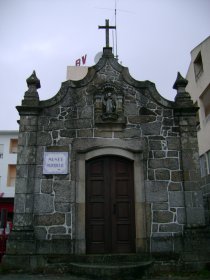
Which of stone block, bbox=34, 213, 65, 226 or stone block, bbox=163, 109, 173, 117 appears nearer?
stone block, bbox=34, 213, 65, 226

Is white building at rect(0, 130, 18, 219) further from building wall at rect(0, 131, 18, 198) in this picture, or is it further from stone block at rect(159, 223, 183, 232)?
stone block at rect(159, 223, 183, 232)

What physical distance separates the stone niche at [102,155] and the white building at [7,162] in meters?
21.8

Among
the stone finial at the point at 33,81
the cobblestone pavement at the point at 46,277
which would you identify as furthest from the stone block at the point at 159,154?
the stone finial at the point at 33,81

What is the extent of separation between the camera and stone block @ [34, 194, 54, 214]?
759 cm

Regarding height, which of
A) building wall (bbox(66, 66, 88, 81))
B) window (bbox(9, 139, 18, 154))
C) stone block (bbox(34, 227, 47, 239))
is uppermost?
building wall (bbox(66, 66, 88, 81))

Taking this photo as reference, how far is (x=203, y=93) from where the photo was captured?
13.9 meters

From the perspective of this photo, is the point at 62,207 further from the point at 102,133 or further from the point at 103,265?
the point at 102,133

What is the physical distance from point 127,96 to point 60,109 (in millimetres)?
1947

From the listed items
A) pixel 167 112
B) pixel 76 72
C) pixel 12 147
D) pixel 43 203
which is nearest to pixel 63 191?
pixel 43 203

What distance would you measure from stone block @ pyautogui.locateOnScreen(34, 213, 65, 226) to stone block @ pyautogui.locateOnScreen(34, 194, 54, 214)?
12cm

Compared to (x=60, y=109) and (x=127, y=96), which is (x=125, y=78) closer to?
(x=127, y=96)

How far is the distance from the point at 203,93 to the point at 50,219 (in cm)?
970

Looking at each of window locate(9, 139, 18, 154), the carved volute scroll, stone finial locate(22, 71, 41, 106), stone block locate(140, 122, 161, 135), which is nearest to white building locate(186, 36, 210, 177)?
stone block locate(140, 122, 161, 135)

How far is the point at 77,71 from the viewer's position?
82.4 ft
